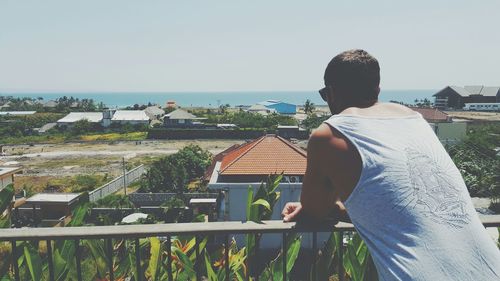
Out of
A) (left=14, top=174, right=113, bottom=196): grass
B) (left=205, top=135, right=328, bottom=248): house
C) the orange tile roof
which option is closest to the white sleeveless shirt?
(left=205, top=135, right=328, bottom=248): house

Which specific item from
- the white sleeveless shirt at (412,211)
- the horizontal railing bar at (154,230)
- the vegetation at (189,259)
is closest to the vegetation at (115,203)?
the vegetation at (189,259)

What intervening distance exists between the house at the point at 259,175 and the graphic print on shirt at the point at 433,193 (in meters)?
12.6

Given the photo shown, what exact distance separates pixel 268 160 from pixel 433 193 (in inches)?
639

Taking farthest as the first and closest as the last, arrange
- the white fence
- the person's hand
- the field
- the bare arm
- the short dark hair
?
the field
the white fence
the person's hand
the short dark hair
the bare arm

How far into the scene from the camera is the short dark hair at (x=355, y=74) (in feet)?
6.11

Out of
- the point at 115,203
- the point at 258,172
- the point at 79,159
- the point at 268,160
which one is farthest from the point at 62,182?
the point at 258,172

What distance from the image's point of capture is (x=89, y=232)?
2.25 m

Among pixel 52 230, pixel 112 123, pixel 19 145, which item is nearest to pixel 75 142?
pixel 19 145

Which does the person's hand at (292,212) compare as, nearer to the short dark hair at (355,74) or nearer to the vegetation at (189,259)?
the vegetation at (189,259)

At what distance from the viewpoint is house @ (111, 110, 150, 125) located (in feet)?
233

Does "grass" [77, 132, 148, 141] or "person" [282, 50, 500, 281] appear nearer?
"person" [282, 50, 500, 281]

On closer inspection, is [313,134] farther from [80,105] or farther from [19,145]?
[80,105]

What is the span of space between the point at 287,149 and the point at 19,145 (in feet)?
162

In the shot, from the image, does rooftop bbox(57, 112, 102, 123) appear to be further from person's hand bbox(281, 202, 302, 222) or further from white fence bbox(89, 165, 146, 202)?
person's hand bbox(281, 202, 302, 222)
